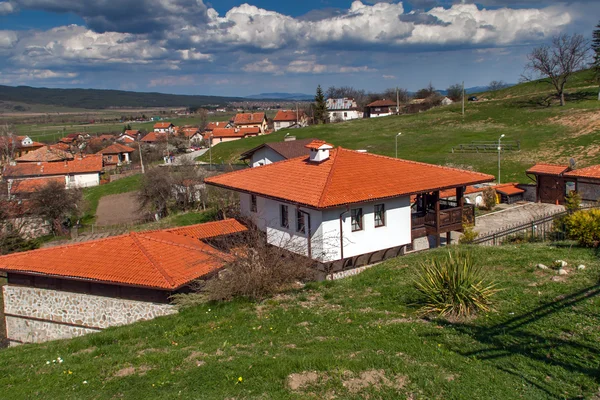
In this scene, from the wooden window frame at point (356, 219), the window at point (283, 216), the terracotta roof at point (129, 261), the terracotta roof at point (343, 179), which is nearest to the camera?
the terracotta roof at point (129, 261)

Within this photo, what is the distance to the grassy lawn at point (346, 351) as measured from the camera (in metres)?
7.82

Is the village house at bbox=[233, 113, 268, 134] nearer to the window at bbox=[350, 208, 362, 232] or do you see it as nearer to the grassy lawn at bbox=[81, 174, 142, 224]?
the grassy lawn at bbox=[81, 174, 142, 224]

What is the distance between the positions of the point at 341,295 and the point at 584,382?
6791mm

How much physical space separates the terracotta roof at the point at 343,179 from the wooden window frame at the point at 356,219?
71cm

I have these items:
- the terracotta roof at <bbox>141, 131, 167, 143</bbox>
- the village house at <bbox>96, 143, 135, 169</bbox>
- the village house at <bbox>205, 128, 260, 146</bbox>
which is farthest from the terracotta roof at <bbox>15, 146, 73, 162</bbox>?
the village house at <bbox>205, 128, 260, 146</bbox>

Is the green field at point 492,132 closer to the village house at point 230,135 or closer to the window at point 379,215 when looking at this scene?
the village house at point 230,135

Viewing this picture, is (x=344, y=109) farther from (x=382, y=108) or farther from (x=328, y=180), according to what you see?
(x=328, y=180)

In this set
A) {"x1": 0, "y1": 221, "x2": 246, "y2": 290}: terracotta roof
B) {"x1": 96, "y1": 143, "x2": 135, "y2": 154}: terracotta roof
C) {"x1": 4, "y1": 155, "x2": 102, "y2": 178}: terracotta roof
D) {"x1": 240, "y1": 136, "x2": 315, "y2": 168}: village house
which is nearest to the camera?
{"x1": 0, "y1": 221, "x2": 246, "y2": 290}: terracotta roof

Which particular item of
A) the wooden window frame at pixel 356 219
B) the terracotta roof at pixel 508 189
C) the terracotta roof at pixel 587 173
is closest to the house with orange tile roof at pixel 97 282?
the wooden window frame at pixel 356 219

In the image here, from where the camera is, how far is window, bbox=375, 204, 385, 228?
66.8 ft

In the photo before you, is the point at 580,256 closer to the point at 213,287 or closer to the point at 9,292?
the point at 213,287

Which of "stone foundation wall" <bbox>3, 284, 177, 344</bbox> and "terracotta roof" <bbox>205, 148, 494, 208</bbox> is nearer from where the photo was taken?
"stone foundation wall" <bbox>3, 284, 177, 344</bbox>

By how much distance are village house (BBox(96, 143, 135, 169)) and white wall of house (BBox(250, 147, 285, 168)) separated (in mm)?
58985

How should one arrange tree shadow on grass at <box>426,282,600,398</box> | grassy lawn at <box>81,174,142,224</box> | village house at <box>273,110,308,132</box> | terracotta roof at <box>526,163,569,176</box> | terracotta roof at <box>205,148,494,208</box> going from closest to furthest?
→ tree shadow on grass at <box>426,282,600,398</box>
terracotta roof at <box>205,148,494,208</box>
terracotta roof at <box>526,163,569,176</box>
grassy lawn at <box>81,174,142,224</box>
village house at <box>273,110,308,132</box>
